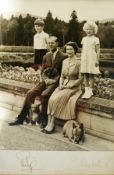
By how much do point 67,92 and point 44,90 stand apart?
110mm

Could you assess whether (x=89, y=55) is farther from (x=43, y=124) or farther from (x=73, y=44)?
(x=43, y=124)

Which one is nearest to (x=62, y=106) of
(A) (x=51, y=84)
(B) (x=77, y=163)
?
(A) (x=51, y=84)

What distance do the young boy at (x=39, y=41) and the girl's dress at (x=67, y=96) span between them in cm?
12

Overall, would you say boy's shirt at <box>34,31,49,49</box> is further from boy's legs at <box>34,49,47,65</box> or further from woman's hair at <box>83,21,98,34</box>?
woman's hair at <box>83,21,98,34</box>

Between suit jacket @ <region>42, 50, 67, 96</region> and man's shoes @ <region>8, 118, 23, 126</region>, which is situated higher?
suit jacket @ <region>42, 50, 67, 96</region>

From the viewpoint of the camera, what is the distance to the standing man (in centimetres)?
223

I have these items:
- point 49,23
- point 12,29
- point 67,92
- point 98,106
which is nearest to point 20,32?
point 12,29

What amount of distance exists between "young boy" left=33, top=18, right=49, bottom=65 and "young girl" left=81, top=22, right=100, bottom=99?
178 millimetres

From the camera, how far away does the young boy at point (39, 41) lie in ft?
7.27

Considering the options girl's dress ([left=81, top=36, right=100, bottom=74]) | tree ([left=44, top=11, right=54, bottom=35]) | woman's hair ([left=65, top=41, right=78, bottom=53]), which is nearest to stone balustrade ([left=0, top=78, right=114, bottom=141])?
girl's dress ([left=81, top=36, right=100, bottom=74])

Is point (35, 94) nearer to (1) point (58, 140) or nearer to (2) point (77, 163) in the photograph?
(1) point (58, 140)

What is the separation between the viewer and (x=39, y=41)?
2.23 metres
